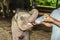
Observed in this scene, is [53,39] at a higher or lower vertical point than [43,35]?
higher

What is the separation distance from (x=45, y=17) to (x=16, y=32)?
1.21ft

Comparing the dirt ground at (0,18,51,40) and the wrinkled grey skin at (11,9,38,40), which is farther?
the dirt ground at (0,18,51,40)

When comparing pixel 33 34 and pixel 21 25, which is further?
pixel 33 34

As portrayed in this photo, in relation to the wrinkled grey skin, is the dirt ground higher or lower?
lower

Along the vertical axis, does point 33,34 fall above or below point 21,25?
below

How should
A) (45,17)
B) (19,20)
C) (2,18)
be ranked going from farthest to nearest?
(2,18)
(19,20)
(45,17)

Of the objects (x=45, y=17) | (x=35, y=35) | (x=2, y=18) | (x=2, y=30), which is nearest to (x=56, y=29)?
(x=45, y=17)

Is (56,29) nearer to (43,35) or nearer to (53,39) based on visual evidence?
(53,39)

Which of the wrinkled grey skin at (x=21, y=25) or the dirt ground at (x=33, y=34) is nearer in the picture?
the wrinkled grey skin at (x=21, y=25)

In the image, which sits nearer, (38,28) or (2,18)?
(38,28)

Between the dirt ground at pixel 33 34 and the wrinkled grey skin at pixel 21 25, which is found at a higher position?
the wrinkled grey skin at pixel 21 25

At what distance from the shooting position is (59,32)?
1.89m

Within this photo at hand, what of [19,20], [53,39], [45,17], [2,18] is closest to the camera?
[45,17]

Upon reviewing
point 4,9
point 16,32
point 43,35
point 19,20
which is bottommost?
point 43,35
